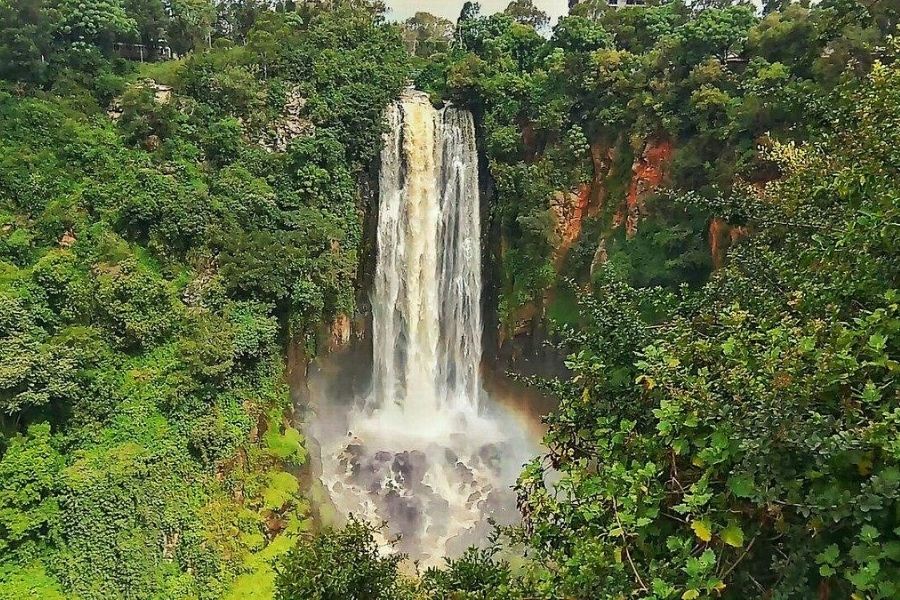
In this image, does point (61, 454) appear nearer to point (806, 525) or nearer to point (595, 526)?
point (595, 526)

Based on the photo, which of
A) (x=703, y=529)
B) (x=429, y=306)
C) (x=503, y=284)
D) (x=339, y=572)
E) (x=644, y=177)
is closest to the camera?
(x=703, y=529)

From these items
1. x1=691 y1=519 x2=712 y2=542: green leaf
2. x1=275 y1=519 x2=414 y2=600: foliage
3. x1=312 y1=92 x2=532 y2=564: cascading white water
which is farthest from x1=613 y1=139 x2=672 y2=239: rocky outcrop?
x1=691 y1=519 x2=712 y2=542: green leaf

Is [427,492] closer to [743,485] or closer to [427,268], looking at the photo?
[427,268]

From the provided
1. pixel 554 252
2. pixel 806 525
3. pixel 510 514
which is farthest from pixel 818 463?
pixel 554 252

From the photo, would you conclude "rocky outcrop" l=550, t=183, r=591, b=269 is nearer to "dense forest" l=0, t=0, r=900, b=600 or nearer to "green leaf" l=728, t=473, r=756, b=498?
"dense forest" l=0, t=0, r=900, b=600

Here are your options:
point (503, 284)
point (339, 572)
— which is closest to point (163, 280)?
point (503, 284)
